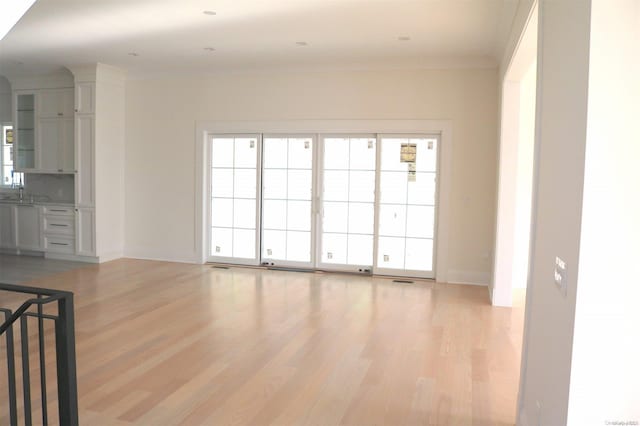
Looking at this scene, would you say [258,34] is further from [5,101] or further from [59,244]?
[5,101]

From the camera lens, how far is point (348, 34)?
Result: 570 centimetres

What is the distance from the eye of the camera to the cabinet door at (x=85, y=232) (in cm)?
808

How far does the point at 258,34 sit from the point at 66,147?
175 inches

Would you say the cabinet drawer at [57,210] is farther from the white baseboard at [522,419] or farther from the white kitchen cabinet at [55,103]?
the white baseboard at [522,419]

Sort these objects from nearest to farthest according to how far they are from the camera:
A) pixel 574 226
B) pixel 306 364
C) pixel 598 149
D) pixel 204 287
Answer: pixel 598 149
pixel 574 226
pixel 306 364
pixel 204 287

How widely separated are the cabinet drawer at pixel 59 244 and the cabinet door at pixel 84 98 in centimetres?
204

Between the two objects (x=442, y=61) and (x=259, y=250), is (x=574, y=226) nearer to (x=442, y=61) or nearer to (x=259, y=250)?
(x=442, y=61)

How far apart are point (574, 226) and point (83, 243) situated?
7849 millimetres

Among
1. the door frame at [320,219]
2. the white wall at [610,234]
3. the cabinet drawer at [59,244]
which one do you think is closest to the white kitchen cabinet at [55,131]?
the cabinet drawer at [59,244]

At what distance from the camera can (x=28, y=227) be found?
8656 millimetres

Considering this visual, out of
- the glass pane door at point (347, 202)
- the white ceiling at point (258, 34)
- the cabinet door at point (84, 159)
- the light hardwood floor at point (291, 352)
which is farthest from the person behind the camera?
the cabinet door at point (84, 159)

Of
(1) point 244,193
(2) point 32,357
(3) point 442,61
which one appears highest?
(3) point 442,61

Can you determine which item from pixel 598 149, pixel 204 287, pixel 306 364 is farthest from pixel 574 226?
pixel 204 287

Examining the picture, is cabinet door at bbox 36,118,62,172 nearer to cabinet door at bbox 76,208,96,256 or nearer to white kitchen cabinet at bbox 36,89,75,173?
white kitchen cabinet at bbox 36,89,75,173
